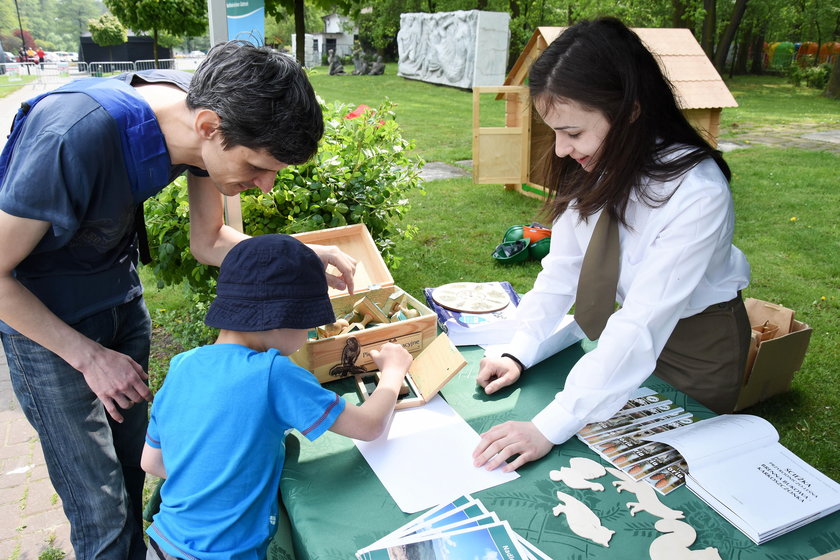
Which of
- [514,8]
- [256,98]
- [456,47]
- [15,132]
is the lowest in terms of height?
[15,132]

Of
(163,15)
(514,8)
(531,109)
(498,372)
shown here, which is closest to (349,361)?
(498,372)

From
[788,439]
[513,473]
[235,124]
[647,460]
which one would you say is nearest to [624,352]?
[647,460]

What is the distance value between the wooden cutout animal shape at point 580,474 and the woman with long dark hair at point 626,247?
0.23 feet

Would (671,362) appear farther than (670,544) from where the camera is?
Yes

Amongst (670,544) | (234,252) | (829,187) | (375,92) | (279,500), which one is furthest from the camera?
(375,92)

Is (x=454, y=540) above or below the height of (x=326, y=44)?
below

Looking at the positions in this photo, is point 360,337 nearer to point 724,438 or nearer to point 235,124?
point 235,124

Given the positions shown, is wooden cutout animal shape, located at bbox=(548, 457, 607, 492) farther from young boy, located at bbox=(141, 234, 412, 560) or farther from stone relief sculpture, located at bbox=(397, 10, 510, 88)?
stone relief sculpture, located at bbox=(397, 10, 510, 88)

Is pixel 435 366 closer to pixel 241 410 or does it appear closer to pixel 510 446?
pixel 510 446

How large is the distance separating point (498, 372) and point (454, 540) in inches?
27.4

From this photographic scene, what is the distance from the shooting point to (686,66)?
6.30m

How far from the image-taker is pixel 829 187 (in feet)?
24.6

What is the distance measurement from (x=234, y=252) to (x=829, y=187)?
8.32 meters

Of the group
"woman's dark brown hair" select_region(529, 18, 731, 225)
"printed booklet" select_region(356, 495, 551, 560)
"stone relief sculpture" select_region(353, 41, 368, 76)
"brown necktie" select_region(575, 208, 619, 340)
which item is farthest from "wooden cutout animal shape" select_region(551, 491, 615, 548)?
"stone relief sculpture" select_region(353, 41, 368, 76)
